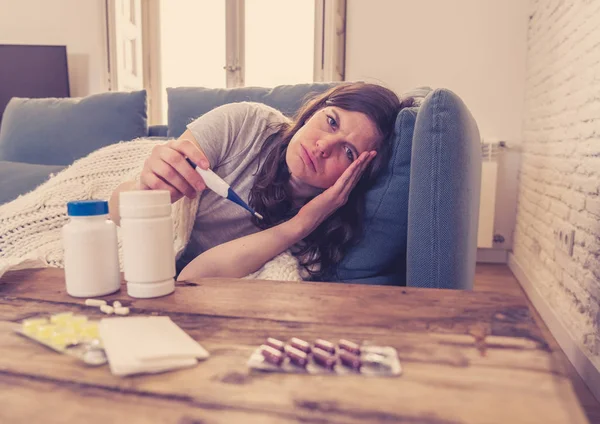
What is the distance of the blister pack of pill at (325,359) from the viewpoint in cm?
42

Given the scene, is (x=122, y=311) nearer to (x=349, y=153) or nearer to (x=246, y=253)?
(x=246, y=253)

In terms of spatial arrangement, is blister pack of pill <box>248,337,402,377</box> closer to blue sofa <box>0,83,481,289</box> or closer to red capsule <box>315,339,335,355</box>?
red capsule <box>315,339,335,355</box>

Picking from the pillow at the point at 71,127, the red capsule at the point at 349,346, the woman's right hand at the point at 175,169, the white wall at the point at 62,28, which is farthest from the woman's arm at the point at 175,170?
the white wall at the point at 62,28

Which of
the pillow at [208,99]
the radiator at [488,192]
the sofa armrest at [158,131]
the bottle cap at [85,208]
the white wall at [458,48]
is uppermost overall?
the white wall at [458,48]

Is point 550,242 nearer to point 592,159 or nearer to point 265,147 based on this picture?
point 592,159

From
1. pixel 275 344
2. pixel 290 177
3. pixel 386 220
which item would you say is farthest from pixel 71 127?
pixel 275 344

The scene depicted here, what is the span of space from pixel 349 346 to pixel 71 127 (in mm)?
1659

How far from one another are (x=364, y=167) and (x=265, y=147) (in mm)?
282

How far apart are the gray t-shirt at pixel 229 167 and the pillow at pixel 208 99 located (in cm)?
35

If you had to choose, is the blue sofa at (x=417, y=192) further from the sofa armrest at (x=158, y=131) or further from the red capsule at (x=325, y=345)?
the red capsule at (x=325, y=345)

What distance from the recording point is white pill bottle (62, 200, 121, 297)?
62 cm

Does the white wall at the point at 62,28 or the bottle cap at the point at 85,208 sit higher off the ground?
the white wall at the point at 62,28

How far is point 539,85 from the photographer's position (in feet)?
8.09

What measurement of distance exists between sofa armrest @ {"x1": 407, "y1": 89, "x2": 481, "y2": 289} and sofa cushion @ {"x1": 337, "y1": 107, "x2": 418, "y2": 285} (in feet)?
0.51
